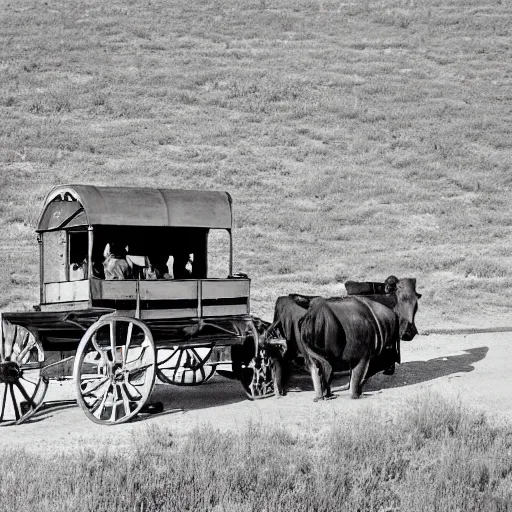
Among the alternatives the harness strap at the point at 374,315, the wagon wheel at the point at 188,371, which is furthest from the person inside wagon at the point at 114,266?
the harness strap at the point at 374,315

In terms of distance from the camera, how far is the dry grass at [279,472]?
7719 millimetres

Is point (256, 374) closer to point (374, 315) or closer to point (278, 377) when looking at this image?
point (278, 377)

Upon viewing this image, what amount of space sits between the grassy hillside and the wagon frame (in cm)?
789

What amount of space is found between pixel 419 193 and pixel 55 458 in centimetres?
2209

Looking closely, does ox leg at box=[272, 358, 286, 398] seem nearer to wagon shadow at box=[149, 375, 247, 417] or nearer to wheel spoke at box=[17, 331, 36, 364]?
wagon shadow at box=[149, 375, 247, 417]

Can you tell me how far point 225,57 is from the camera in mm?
42531

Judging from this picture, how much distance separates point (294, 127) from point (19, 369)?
83.6 ft

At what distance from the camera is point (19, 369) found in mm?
10672

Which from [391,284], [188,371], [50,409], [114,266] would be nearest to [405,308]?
[391,284]

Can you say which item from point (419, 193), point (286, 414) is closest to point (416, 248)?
point (419, 193)

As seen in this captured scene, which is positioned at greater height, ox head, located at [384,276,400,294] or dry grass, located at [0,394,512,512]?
ox head, located at [384,276,400,294]

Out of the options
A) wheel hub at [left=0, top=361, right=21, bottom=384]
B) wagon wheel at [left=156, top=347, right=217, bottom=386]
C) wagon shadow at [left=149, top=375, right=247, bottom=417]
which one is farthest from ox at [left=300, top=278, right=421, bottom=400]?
wheel hub at [left=0, top=361, right=21, bottom=384]

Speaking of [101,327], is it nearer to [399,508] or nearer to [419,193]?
[399,508]

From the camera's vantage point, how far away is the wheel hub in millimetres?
10477
